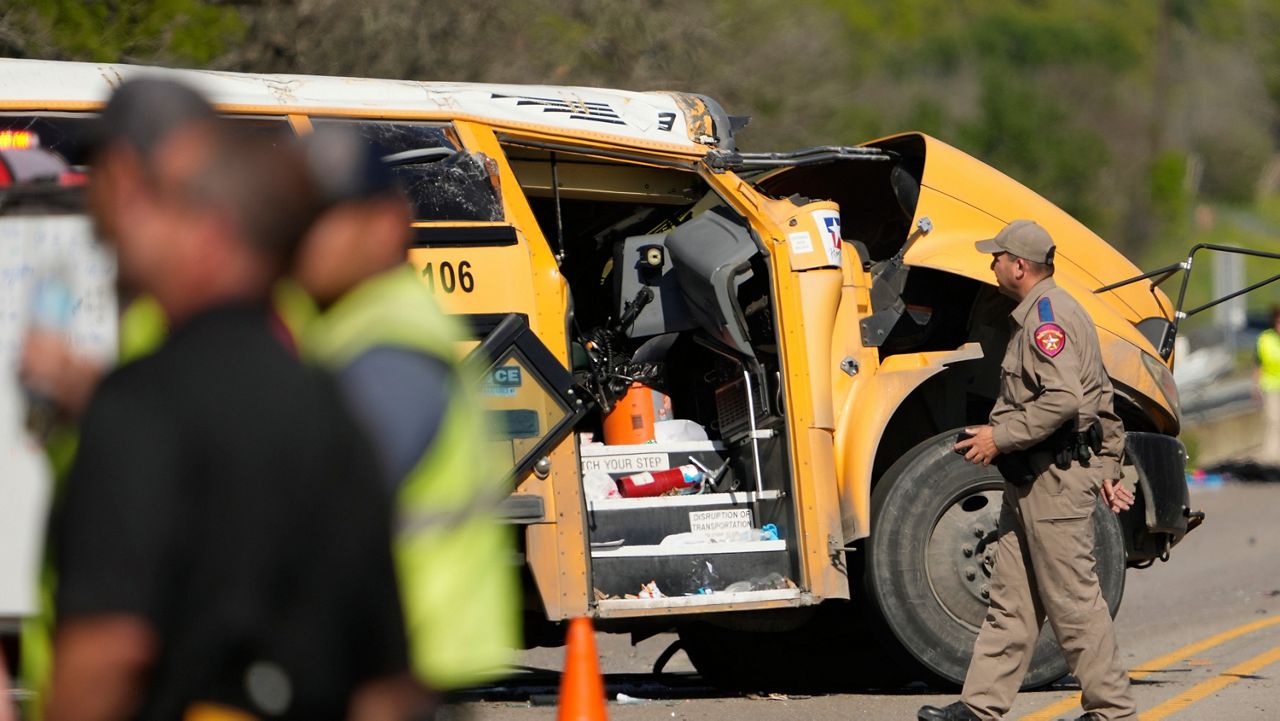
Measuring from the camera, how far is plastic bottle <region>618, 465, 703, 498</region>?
714 cm

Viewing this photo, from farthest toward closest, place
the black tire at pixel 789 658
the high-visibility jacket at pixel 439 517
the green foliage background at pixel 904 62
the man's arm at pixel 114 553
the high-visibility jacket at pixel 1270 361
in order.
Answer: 1. the high-visibility jacket at pixel 1270 361
2. the green foliage background at pixel 904 62
3. the black tire at pixel 789 658
4. the high-visibility jacket at pixel 439 517
5. the man's arm at pixel 114 553

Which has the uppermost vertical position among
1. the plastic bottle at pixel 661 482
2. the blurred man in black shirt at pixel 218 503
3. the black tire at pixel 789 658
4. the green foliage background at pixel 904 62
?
the green foliage background at pixel 904 62

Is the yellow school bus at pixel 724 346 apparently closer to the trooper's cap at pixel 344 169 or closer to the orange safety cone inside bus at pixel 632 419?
the orange safety cone inside bus at pixel 632 419

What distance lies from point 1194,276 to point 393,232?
5203 cm

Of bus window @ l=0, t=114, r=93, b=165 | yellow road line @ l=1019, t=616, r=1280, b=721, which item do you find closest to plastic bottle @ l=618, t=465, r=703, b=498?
yellow road line @ l=1019, t=616, r=1280, b=721

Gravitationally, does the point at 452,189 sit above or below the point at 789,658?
above

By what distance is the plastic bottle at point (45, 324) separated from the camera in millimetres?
2756

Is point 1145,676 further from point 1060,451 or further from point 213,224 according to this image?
point 213,224

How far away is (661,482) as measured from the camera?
7195 millimetres

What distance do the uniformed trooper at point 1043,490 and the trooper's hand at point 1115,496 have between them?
11 centimetres

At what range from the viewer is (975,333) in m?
7.71

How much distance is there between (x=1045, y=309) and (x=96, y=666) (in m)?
4.59

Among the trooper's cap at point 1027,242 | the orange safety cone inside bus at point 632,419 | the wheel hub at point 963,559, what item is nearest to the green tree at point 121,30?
the orange safety cone inside bus at point 632,419

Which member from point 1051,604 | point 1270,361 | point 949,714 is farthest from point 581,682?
point 1270,361
